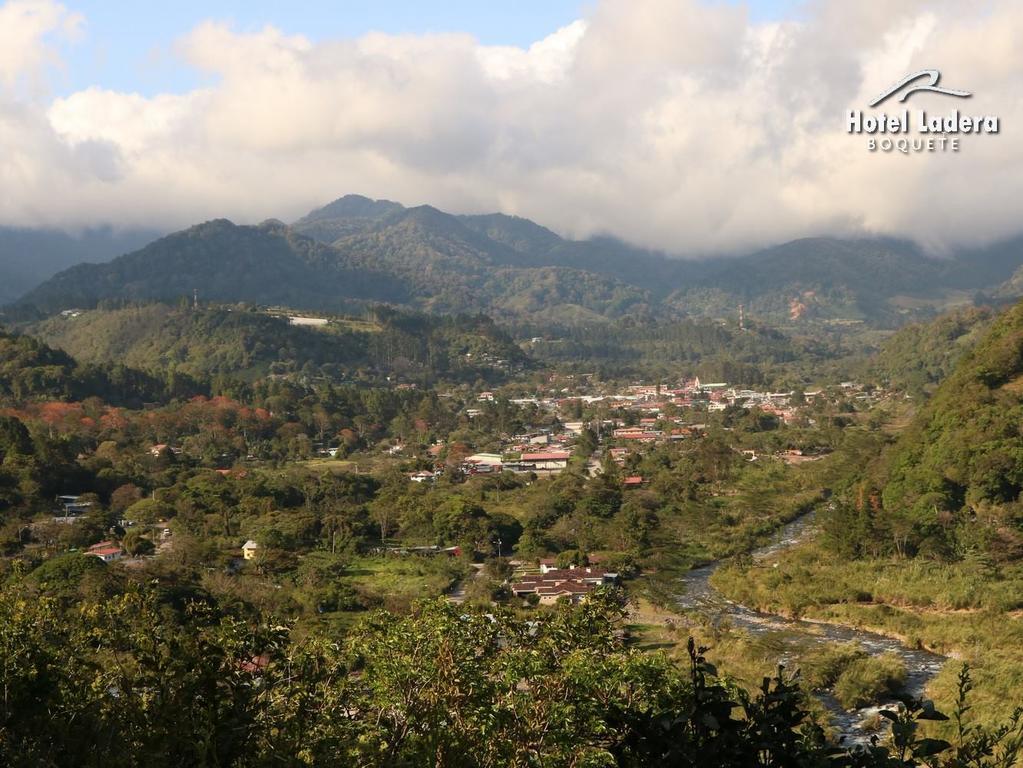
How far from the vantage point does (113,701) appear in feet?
28.7

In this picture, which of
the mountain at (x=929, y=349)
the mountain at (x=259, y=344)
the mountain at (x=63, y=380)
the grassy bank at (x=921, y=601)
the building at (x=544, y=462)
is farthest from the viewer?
the mountain at (x=259, y=344)

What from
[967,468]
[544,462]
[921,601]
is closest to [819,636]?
[921,601]

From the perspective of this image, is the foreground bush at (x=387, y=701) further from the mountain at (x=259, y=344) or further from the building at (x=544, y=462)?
the mountain at (x=259, y=344)

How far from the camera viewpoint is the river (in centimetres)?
2061

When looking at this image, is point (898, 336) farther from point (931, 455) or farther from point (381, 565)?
point (381, 565)

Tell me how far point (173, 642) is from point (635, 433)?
70921mm

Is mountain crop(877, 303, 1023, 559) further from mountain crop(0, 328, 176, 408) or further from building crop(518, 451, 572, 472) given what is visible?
mountain crop(0, 328, 176, 408)

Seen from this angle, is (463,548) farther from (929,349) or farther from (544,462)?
(929,349)

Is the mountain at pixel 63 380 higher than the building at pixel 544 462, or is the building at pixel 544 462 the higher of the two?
the mountain at pixel 63 380

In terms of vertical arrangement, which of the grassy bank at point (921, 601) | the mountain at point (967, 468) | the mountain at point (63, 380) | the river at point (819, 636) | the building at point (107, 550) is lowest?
the river at point (819, 636)

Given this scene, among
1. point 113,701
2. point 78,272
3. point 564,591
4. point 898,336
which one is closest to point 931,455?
point 564,591

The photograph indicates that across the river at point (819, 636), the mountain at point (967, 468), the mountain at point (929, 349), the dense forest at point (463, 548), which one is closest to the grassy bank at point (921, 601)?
the dense forest at point (463, 548)

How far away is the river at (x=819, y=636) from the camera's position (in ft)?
67.6

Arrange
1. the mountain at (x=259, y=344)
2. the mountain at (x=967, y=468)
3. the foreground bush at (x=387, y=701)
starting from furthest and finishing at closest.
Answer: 1. the mountain at (x=259, y=344)
2. the mountain at (x=967, y=468)
3. the foreground bush at (x=387, y=701)
